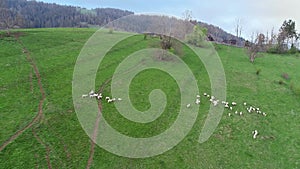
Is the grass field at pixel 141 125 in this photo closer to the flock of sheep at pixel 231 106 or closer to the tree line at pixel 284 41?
the flock of sheep at pixel 231 106

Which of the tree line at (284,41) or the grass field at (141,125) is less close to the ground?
the tree line at (284,41)

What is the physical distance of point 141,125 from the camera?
23719mm

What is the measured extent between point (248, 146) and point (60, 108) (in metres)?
19.5

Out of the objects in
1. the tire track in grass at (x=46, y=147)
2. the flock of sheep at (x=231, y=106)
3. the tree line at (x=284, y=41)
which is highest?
the tree line at (x=284, y=41)

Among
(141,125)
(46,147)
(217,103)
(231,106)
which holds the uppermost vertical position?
(217,103)

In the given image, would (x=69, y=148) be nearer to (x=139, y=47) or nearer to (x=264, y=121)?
(x=264, y=121)

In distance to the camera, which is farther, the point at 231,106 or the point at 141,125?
the point at 231,106

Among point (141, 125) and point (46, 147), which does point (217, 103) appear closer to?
point (141, 125)

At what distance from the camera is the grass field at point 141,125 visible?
1880 centimetres

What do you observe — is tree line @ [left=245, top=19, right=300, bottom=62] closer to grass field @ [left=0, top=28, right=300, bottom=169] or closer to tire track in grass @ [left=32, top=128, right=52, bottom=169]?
grass field @ [left=0, top=28, right=300, bottom=169]

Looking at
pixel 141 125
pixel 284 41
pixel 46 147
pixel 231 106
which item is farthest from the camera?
pixel 284 41

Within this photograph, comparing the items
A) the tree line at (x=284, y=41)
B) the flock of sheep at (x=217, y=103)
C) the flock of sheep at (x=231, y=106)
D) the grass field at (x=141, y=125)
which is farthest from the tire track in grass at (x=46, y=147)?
the tree line at (x=284, y=41)

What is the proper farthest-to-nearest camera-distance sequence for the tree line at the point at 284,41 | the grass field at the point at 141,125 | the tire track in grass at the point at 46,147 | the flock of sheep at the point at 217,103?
the tree line at the point at 284,41
the flock of sheep at the point at 217,103
the grass field at the point at 141,125
the tire track in grass at the point at 46,147

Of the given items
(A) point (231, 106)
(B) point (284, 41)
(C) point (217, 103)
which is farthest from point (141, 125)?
(B) point (284, 41)
